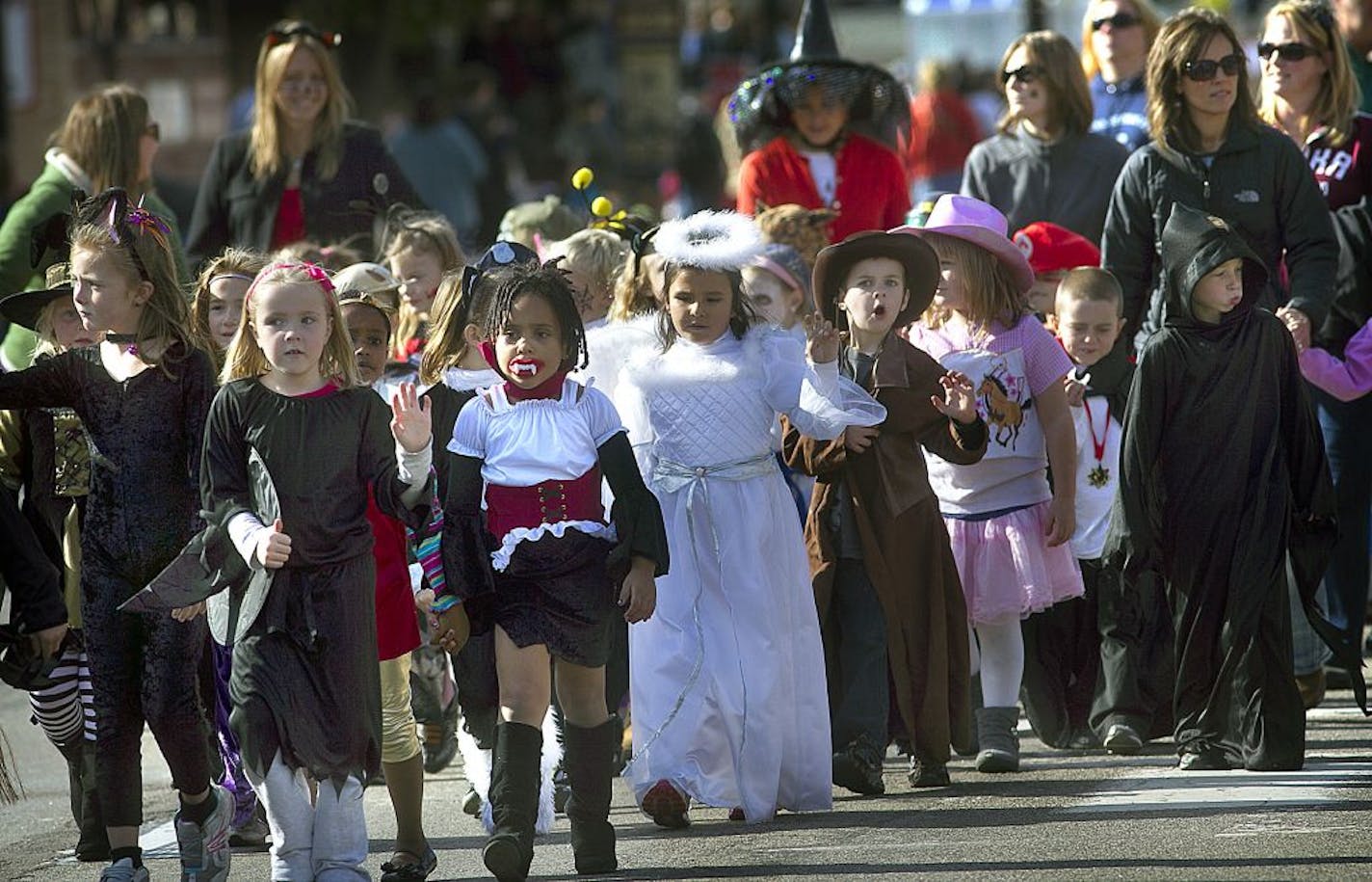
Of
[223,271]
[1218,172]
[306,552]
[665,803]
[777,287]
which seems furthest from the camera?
[777,287]

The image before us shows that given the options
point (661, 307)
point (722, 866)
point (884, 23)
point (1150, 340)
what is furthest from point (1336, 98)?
point (884, 23)

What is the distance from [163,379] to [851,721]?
2.42 metres

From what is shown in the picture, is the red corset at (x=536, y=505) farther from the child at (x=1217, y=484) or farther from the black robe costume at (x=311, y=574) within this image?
the child at (x=1217, y=484)

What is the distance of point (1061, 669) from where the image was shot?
901 cm

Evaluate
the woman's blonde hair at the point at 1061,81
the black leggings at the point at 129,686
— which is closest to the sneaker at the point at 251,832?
the black leggings at the point at 129,686

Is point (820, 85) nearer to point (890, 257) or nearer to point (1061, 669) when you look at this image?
point (890, 257)

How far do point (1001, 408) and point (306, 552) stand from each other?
2751 mm

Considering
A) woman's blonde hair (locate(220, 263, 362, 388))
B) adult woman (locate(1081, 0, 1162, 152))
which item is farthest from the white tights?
adult woman (locate(1081, 0, 1162, 152))

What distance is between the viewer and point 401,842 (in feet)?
23.3

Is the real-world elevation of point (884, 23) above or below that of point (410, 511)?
above

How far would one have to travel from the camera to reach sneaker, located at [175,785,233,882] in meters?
7.04

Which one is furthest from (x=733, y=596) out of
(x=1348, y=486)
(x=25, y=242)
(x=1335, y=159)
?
(x=1335, y=159)

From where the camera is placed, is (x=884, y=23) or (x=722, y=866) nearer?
(x=722, y=866)

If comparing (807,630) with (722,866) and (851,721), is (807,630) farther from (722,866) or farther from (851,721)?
(722,866)
